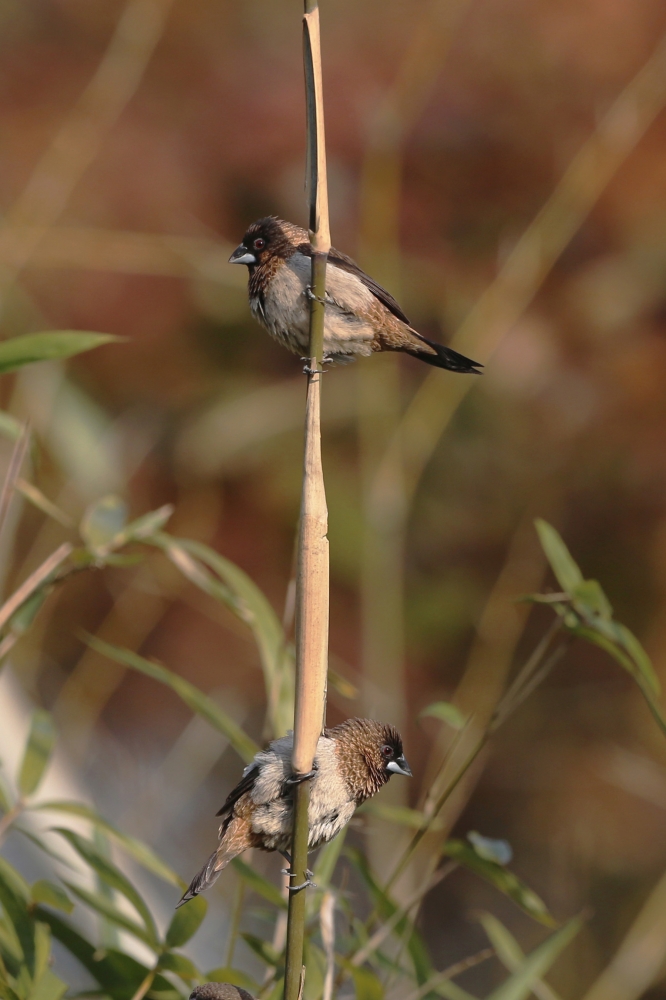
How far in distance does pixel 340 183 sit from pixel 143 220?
2.66 feet

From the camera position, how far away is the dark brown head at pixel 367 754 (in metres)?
0.95

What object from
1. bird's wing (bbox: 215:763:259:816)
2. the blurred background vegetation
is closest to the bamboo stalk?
bird's wing (bbox: 215:763:259:816)

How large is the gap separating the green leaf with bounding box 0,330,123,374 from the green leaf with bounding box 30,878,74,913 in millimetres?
546

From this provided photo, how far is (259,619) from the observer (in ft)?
3.98

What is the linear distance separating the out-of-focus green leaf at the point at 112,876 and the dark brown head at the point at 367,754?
0.30 metres

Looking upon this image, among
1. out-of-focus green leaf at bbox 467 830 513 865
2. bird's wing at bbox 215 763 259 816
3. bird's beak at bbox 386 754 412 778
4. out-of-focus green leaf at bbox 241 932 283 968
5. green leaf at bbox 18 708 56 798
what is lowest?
out-of-focus green leaf at bbox 241 932 283 968

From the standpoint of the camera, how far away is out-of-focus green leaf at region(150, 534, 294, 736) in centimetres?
116

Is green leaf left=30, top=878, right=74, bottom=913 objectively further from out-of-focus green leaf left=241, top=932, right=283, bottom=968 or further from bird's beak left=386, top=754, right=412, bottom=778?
bird's beak left=386, top=754, right=412, bottom=778

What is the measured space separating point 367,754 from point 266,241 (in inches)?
22.6

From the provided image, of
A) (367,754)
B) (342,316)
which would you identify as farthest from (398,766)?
(342,316)

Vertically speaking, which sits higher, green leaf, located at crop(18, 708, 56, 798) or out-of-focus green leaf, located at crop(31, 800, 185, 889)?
green leaf, located at crop(18, 708, 56, 798)

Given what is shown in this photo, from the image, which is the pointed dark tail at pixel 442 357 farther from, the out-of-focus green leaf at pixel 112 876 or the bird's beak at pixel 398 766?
the out-of-focus green leaf at pixel 112 876

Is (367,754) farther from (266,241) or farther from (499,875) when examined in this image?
(266,241)

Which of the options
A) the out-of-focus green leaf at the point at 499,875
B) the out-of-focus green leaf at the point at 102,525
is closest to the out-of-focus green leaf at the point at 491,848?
the out-of-focus green leaf at the point at 499,875
